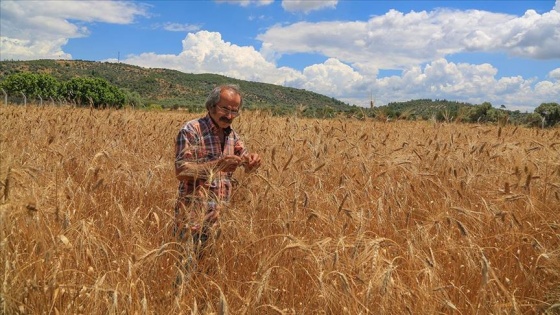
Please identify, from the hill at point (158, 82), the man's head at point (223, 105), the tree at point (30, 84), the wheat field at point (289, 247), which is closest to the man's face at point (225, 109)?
the man's head at point (223, 105)

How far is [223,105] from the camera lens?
3104mm

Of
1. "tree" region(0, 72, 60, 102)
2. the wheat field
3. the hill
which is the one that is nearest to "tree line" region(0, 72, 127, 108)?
"tree" region(0, 72, 60, 102)

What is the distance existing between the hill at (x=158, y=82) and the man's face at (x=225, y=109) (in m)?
88.6

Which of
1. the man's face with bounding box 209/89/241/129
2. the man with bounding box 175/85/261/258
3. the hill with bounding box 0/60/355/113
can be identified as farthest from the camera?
the hill with bounding box 0/60/355/113

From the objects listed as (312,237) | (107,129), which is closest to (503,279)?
(312,237)

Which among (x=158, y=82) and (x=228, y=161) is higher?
(x=158, y=82)

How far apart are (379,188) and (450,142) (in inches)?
84.9

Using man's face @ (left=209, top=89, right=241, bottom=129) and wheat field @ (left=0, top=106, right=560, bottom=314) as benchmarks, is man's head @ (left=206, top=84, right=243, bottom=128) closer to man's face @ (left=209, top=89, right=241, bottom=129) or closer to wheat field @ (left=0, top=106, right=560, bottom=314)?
man's face @ (left=209, top=89, right=241, bottom=129)

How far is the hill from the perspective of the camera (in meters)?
96.4

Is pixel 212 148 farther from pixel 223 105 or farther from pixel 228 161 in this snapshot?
pixel 228 161

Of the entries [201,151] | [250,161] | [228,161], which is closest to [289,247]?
[228,161]

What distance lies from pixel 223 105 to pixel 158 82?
107m

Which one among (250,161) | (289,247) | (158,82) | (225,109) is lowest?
(289,247)

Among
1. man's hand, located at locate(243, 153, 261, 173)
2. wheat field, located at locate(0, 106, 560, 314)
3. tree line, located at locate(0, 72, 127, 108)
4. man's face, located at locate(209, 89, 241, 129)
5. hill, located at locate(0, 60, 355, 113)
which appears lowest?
wheat field, located at locate(0, 106, 560, 314)
